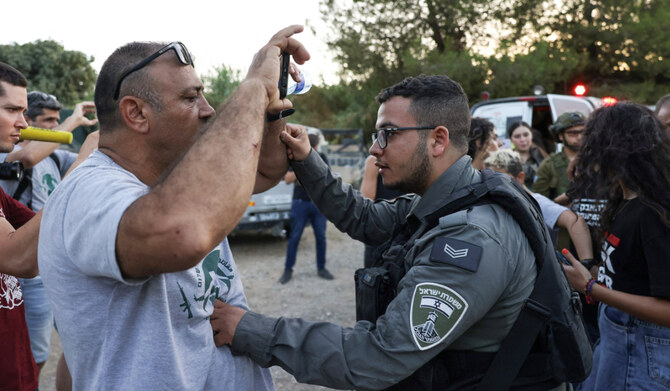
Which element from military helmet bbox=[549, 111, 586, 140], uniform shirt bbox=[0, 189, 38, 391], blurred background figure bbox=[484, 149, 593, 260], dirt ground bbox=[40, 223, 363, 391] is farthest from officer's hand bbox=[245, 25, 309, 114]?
military helmet bbox=[549, 111, 586, 140]

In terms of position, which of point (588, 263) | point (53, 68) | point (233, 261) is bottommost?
point (588, 263)

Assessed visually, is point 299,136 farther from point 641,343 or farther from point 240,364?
point 641,343

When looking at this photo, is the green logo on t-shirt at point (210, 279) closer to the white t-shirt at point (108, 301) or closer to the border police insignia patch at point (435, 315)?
the white t-shirt at point (108, 301)

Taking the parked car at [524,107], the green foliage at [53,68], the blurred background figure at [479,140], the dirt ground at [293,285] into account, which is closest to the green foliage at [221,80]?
the green foliage at [53,68]

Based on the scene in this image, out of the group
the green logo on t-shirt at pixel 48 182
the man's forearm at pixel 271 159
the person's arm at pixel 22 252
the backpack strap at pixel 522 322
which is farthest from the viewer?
the green logo on t-shirt at pixel 48 182

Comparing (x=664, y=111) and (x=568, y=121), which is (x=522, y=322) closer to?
(x=664, y=111)

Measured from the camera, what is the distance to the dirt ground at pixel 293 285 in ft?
15.6

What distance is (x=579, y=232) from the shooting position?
2.85 meters

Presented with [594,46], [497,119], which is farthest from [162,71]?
[594,46]

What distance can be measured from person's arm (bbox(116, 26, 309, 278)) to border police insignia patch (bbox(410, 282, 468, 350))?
0.65 metres

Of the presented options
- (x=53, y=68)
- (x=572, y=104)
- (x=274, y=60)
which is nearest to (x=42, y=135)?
(x=274, y=60)

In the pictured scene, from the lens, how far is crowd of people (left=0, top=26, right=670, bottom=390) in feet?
3.43

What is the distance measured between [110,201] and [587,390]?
8.32ft

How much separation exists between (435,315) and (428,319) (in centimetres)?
2
